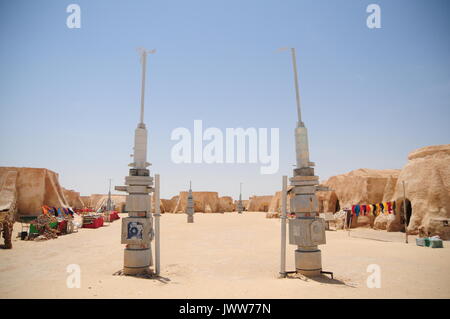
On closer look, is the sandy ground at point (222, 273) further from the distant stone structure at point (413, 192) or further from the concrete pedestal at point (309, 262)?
the distant stone structure at point (413, 192)

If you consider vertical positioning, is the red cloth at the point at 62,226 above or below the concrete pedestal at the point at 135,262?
below

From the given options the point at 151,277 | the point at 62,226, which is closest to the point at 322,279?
the point at 151,277

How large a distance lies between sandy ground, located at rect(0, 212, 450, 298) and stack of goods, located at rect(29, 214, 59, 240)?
7.97 ft

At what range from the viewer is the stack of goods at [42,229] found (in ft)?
50.9

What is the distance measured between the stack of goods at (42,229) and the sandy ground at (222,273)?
7.97 ft

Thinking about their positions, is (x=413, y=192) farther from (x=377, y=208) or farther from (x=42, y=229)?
(x=42, y=229)

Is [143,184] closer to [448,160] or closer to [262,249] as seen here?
[262,249]

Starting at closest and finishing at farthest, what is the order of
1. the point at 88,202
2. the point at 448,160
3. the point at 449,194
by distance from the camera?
the point at 449,194 → the point at 448,160 → the point at 88,202

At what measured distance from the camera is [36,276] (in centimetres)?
734

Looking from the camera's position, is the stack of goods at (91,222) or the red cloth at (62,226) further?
the stack of goods at (91,222)

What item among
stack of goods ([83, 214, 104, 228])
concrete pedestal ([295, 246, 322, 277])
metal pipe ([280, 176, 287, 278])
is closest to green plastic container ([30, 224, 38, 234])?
stack of goods ([83, 214, 104, 228])

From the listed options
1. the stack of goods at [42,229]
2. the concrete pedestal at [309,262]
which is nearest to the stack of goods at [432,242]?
the concrete pedestal at [309,262]
